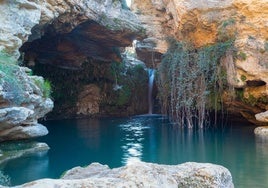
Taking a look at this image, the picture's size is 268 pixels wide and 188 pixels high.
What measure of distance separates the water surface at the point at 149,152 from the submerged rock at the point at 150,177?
167 inches

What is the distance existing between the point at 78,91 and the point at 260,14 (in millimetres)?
12799

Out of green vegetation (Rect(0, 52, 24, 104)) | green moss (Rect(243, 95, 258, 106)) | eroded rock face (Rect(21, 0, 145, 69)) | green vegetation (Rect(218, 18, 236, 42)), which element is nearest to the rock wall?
eroded rock face (Rect(21, 0, 145, 69))

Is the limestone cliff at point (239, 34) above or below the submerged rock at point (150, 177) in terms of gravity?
above

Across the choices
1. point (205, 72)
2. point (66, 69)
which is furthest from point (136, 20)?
point (66, 69)

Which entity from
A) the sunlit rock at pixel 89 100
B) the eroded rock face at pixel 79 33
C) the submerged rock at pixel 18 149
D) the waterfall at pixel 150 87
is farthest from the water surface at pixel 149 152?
the waterfall at pixel 150 87

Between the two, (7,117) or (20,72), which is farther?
(20,72)

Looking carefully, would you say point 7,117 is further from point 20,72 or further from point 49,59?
point 49,59

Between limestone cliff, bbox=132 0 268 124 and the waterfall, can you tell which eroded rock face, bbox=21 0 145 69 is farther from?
the waterfall

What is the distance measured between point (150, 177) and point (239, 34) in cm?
1336

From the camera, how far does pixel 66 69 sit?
22359mm

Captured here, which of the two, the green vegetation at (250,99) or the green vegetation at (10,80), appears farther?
the green vegetation at (250,99)

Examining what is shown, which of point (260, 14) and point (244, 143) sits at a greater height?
point (260, 14)

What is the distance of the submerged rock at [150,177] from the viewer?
230 centimetres

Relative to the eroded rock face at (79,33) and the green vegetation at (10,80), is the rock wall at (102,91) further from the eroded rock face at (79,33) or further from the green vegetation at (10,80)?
the green vegetation at (10,80)
